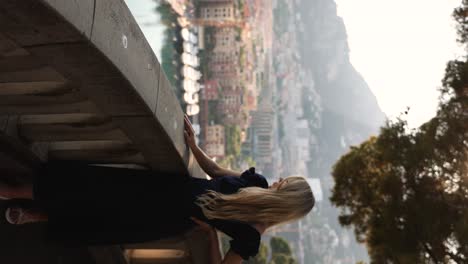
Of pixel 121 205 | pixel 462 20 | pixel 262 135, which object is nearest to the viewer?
pixel 121 205

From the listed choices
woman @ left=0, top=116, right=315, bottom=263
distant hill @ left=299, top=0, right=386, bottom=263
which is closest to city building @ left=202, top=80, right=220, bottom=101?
woman @ left=0, top=116, right=315, bottom=263

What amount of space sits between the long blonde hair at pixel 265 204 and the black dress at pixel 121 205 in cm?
12

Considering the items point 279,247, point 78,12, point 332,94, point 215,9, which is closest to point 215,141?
point 279,247

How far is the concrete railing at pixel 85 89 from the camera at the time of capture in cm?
172

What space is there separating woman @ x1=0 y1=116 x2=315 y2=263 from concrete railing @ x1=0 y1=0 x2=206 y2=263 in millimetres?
401

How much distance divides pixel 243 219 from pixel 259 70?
232 ft

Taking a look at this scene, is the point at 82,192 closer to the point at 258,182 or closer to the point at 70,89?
the point at 70,89

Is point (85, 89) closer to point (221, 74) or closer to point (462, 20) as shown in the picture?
point (462, 20)

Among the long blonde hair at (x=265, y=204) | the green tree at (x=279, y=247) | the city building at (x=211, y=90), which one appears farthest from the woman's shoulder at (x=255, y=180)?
the city building at (x=211, y=90)

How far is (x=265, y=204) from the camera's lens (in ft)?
8.05

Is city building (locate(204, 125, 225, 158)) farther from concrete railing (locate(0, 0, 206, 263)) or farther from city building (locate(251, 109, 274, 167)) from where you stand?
concrete railing (locate(0, 0, 206, 263))

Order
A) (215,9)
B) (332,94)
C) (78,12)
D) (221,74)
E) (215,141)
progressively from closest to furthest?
(78,12), (215,141), (215,9), (221,74), (332,94)

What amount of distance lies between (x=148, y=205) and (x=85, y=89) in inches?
35.3

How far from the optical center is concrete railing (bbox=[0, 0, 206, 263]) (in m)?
1.72
